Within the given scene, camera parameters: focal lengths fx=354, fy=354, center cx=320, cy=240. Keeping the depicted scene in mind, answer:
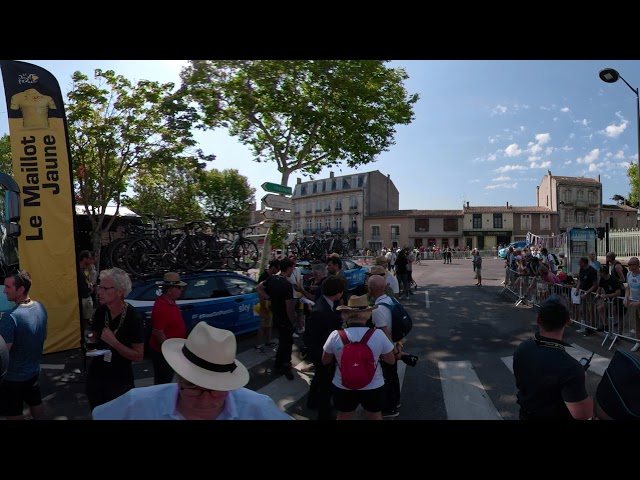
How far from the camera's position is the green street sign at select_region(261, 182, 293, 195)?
26.5 ft

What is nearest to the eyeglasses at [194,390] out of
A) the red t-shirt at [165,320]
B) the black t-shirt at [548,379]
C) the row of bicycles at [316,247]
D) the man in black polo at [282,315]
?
the black t-shirt at [548,379]

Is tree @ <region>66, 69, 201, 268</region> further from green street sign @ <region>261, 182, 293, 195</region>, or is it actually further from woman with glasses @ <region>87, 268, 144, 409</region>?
woman with glasses @ <region>87, 268, 144, 409</region>

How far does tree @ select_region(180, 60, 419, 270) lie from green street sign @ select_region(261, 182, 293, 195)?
1.01 m

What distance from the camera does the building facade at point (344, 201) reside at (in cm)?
5359

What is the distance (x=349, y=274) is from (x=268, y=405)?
33.6 feet

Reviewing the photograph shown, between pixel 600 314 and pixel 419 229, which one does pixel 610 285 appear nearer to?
pixel 600 314

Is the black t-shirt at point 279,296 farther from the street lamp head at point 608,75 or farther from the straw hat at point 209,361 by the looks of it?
the street lamp head at point 608,75

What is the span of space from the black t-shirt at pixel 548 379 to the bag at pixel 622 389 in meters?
0.21

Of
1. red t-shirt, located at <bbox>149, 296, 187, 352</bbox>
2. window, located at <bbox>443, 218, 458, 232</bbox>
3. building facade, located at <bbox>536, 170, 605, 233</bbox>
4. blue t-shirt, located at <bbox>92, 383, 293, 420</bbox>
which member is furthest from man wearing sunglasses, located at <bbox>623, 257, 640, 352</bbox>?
window, located at <bbox>443, 218, 458, 232</bbox>

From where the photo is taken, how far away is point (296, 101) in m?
9.98
